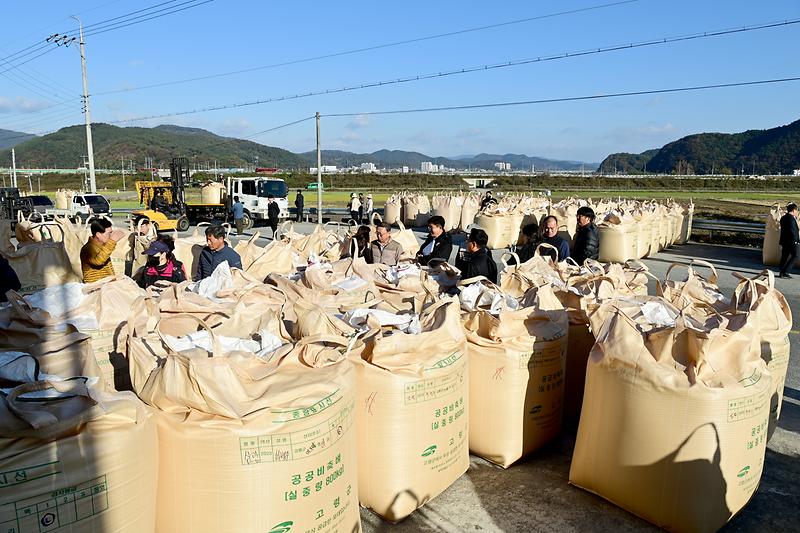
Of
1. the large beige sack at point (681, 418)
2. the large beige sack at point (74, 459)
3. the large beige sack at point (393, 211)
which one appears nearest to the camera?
the large beige sack at point (74, 459)

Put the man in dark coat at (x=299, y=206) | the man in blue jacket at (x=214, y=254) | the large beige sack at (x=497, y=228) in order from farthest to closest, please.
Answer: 1. the man in dark coat at (x=299, y=206)
2. the large beige sack at (x=497, y=228)
3. the man in blue jacket at (x=214, y=254)

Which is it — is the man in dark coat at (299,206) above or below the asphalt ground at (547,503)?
above

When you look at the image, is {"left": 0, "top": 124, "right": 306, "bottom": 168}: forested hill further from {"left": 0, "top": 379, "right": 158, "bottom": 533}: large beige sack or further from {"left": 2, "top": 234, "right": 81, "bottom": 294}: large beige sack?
{"left": 0, "top": 379, "right": 158, "bottom": 533}: large beige sack

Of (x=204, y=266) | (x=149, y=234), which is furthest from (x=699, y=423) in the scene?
(x=149, y=234)

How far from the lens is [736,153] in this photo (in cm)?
13875

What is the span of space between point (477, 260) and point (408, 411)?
2.42m

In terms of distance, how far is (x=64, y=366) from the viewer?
2.48 metres

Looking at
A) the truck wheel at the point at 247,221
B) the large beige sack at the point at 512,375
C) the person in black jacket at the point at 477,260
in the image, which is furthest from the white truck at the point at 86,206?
the large beige sack at the point at 512,375

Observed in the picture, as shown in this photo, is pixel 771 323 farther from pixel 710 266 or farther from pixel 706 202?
pixel 706 202

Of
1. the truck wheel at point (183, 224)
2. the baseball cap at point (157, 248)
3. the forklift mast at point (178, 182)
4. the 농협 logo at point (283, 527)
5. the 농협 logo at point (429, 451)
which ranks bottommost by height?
the 농협 logo at point (429, 451)

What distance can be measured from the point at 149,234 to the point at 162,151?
575 feet

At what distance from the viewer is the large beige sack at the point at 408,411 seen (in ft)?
9.69

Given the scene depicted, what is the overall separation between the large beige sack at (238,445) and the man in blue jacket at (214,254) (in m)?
3.10

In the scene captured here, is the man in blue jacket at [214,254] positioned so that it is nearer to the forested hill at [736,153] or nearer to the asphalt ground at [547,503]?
the asphalt ground at [547,503]
